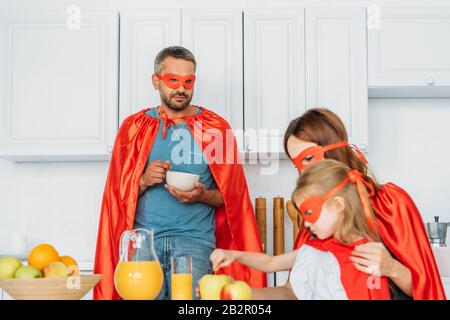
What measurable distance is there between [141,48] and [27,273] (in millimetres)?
1764

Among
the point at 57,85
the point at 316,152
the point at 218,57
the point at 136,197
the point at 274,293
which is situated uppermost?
the point at 218,57

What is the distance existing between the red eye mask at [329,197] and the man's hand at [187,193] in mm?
614

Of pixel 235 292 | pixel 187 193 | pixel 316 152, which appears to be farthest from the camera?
pixel 187 193

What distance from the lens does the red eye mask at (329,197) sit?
4.44 ft

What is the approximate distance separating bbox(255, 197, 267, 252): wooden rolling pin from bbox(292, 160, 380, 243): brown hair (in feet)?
4.62

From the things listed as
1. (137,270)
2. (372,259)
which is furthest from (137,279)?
(372,259)

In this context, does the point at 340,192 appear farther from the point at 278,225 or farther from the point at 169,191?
the point at 278,225

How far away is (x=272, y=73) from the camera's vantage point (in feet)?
9.18

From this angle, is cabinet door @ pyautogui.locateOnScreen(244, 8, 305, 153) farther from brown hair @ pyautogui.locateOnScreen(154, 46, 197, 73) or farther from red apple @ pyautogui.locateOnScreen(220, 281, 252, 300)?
red apple @ pyautogui.locateOnScreen(220, 281, 252, 300)

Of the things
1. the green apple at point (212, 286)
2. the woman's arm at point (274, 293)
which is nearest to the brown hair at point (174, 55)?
the woman's arm at point (274, 293)

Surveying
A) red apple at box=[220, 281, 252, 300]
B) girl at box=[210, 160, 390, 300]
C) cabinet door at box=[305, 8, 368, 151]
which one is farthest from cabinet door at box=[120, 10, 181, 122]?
red apple at box=[220, 281, 252, 300]

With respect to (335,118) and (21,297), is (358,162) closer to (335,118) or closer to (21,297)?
(335,118)

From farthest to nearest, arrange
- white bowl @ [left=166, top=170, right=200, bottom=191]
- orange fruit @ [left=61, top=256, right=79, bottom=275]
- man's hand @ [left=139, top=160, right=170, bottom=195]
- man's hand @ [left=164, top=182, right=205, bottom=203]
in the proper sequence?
man's hand @ [left=139, top=160, right=170, bottom=195]
man's hand @ [left=164, top=182, right=205, bottom=203]
white bowl @ [left=166, top=170, right=200, bottom=191]
orange fruit @ [left=61, top=256, right=79, bottom=275]

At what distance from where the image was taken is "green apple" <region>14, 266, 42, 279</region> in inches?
45.7
